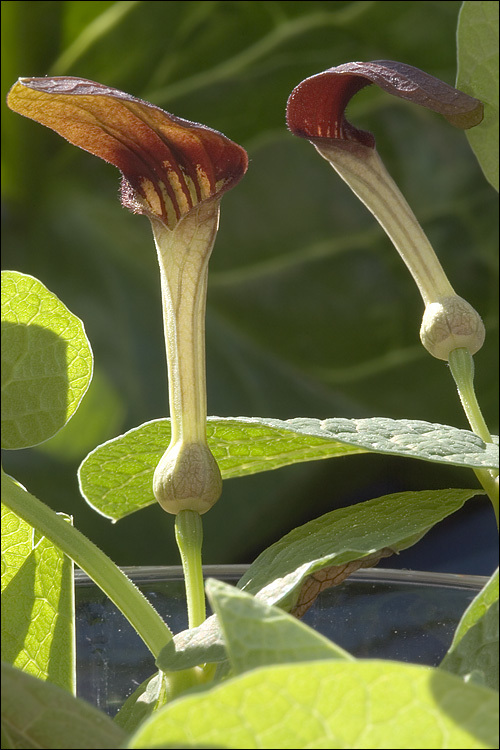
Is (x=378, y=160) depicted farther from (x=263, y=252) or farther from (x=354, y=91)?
(x=263, y=252)

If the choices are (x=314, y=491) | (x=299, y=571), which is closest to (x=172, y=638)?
(x=299, y=571)

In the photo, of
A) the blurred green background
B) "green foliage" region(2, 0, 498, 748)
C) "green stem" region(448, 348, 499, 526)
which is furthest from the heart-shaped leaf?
the blurred green background

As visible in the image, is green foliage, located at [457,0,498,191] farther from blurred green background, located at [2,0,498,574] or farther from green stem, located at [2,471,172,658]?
blurred green background, located at [2,0,498,574]

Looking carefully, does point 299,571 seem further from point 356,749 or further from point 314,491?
point 314,491

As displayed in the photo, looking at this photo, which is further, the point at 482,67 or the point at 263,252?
the point at 263,252

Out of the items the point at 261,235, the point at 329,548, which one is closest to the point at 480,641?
the point at 329,548

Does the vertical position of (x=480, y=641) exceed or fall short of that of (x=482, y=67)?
it falls short
